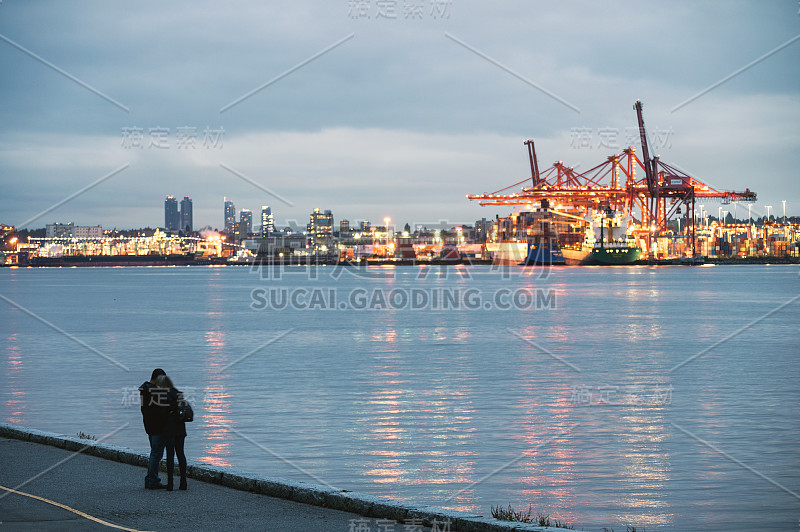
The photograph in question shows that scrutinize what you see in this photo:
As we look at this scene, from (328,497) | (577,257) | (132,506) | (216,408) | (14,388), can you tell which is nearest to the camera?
(132,506)

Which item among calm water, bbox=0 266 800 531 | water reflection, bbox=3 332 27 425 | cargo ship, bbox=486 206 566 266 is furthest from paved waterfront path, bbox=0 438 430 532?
cargo ship, bbox=486 206 566 266

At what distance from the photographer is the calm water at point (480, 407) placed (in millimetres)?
9773

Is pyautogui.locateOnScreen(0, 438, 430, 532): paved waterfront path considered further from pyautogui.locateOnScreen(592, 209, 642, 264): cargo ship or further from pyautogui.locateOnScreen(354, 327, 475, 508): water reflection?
pyautogui.locateOnScreen(592, 209, 642, 264): cargo ship

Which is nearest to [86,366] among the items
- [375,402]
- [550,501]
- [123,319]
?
[375,402]

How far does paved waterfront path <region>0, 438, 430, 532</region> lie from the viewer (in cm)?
634

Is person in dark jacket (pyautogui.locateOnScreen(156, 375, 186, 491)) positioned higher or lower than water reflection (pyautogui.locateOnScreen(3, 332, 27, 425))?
higher

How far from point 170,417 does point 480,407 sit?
9276 mm

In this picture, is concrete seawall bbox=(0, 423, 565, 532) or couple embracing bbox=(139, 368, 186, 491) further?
couple embracing bbox=(139, 368, 186, 491)

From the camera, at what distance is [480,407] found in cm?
1605

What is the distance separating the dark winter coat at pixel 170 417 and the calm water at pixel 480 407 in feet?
9.16

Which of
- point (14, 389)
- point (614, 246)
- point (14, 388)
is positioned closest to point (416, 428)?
point (14, 389)

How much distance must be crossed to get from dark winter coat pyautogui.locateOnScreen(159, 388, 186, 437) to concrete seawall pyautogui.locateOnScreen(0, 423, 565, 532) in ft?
1.78

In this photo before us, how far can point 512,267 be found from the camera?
166375mm

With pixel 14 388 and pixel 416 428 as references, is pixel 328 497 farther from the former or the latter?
pixel 14 388
